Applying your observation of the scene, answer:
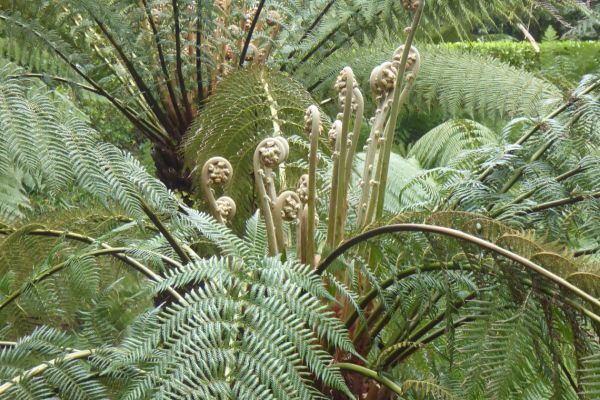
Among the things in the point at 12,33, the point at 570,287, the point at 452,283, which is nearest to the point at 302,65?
the point at 12,33

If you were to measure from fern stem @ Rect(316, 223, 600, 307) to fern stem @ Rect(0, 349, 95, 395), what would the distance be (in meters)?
0.34

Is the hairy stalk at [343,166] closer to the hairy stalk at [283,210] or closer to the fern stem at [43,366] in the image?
the hairy stalk at [283,210]

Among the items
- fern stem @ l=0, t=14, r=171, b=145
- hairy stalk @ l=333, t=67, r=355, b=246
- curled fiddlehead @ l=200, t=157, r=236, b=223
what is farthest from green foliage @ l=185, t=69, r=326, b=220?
hairy stalk @ l=333, t=67, r=355, b=246

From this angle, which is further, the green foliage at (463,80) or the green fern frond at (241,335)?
the green foliage at (463,80)

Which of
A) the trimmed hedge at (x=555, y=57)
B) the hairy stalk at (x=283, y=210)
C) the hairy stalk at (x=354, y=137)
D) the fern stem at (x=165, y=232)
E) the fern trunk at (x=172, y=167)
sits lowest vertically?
the trimmed hedge at (x=555, y=57)

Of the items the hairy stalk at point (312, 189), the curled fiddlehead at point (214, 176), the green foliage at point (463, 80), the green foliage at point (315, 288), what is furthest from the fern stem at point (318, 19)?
the hairy stalk at point (312, 189)

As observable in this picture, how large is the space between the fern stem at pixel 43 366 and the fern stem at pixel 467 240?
34 centimetres

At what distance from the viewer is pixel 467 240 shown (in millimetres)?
930

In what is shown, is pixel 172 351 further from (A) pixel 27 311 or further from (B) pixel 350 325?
(A) pixel 27 311

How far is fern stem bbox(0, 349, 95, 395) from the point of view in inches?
37.9

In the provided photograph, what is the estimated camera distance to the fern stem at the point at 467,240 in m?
0.86

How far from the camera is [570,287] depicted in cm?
86

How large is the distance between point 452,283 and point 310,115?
40 centimetres

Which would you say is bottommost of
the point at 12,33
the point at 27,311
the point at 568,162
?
the point at 568,162
